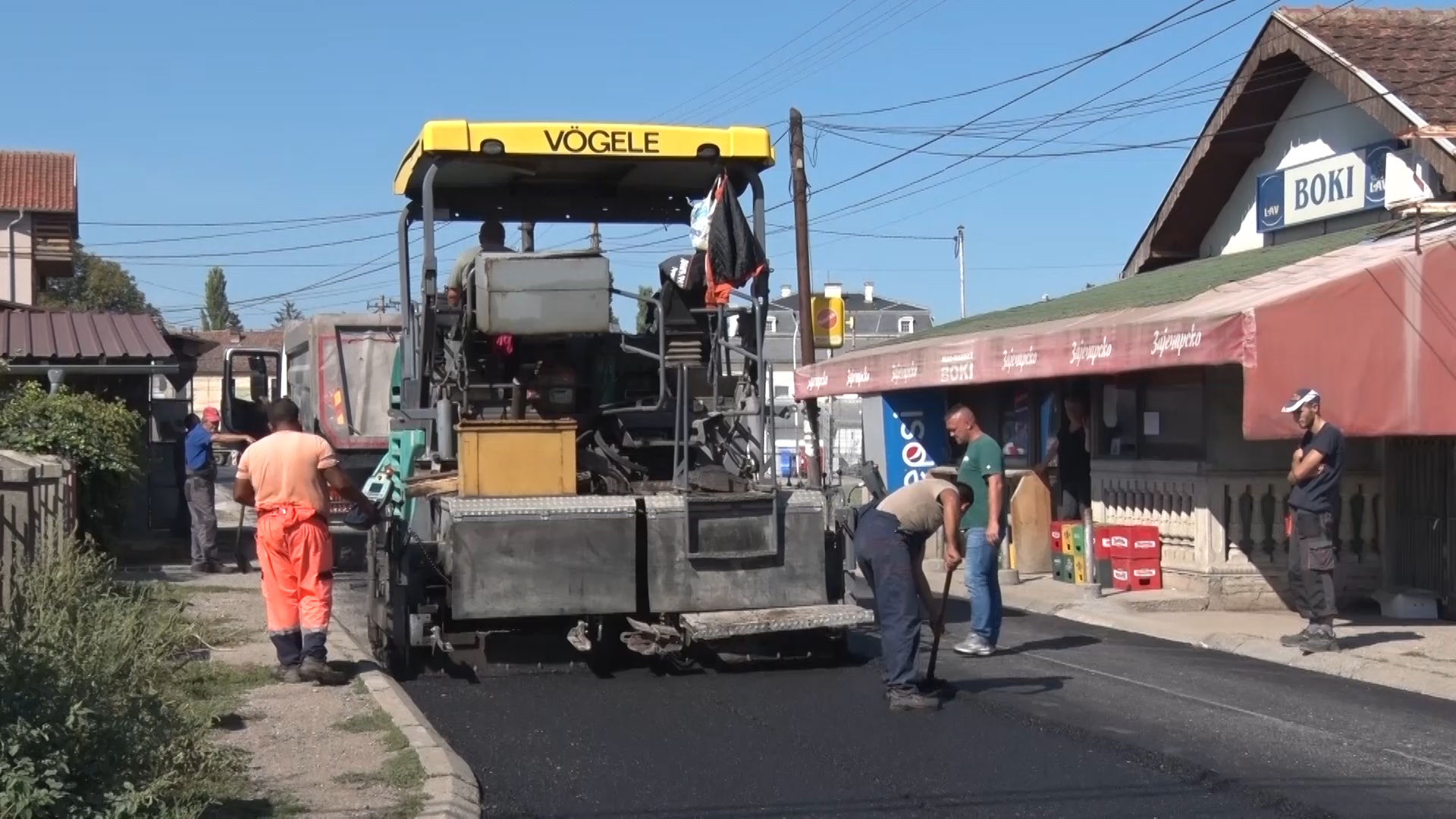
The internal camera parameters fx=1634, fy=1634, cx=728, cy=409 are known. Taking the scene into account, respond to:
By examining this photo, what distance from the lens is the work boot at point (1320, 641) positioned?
10.5 m

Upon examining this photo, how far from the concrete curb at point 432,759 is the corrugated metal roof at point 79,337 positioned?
1020 centimetres

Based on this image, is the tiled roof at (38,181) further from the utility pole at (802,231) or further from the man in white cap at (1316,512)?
the man in white cap at (1316,512)

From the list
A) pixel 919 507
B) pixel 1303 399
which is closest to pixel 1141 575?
pixel 1303 399

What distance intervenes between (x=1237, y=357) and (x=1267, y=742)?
4034 millimetres

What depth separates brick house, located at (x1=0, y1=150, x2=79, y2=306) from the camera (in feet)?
138

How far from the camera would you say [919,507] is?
877cm

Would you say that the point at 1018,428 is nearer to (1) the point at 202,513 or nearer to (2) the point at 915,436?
(2) the point at 915,436

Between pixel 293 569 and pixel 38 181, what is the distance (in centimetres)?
4019

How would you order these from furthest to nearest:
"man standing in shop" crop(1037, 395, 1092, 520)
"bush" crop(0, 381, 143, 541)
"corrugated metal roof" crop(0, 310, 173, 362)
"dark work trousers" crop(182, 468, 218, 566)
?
"corrugated metal roof" crop(0, 310, 173, 362), "man standing in shop" crop(1037, 395, 1092, 520), "dark work trousers" crop(182, 468, 218, 566), "bush" crop(0, 381, 143, 541)

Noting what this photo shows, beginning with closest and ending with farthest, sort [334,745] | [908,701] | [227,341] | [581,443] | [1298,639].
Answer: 1. [334,745]
2. [908,701]
3. [581,443]
4. [1298,639]
5. [227,341]

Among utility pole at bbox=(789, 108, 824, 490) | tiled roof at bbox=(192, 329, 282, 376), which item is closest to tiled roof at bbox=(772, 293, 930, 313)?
tiled roof at bbox=(192, 329, 282, 376)

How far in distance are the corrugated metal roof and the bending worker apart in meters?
11.8

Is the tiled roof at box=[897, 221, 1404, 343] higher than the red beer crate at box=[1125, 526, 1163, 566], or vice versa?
the tiled roof at box=[897, 221, 1404, 343]

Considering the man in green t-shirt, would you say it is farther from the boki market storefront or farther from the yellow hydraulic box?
the yellow hydraulic box
